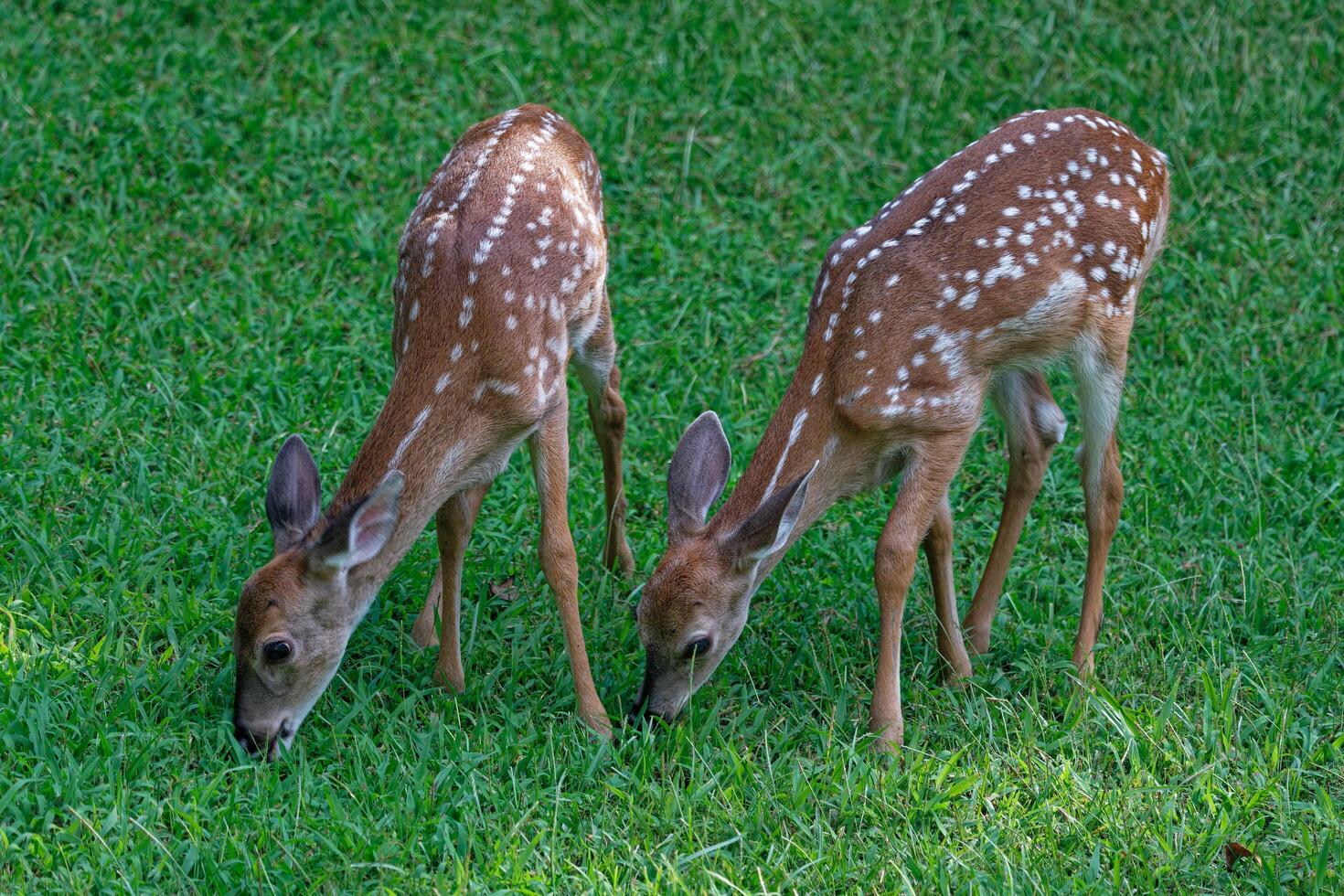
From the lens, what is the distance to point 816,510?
5449mm

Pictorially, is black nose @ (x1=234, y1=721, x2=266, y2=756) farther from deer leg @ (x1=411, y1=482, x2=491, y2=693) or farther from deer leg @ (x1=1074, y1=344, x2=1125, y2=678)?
deer leg @ (x1=1074, y1=344, x2=1125, y2=678)

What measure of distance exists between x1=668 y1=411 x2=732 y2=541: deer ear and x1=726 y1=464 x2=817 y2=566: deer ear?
0.73 ft

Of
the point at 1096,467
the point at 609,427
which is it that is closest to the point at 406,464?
the point at 609,427

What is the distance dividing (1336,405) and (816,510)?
3.19 metres

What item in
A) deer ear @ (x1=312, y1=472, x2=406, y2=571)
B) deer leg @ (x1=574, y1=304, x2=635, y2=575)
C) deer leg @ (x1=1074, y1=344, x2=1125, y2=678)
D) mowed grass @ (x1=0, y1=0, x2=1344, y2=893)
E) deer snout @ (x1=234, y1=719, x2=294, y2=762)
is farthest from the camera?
deer leg @ (x1=574, y1=304, x2=635, y2=575)

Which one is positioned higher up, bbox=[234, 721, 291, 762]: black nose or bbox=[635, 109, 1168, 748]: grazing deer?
bbox=[635, 109, 1168, 748]: grazing deer

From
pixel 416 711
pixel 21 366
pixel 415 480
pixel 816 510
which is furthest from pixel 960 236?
pixel 21 366

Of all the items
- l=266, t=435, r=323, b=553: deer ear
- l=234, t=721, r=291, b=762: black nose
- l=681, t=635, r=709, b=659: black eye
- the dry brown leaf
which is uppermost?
l=266, t=435, r=323, b=553: deer ear

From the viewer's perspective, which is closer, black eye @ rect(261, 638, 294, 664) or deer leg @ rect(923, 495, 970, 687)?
black eye @ rect(261, 638, 294, 664)

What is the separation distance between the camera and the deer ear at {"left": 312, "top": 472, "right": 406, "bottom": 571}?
15.8 ft

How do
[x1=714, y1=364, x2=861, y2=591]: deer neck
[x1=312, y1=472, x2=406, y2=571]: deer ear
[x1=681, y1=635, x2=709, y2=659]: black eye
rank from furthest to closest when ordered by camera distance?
[x1=714, y1=364, x2=861, y2=591]: deer neck
[x1=681, y1=635, x2=709, y2=659]: black eye
[x1=312, y1=472, x2=406, y2=571]: deer ear

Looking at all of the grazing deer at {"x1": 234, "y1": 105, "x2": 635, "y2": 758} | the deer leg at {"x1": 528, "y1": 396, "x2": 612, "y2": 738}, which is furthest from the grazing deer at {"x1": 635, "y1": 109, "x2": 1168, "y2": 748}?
the grazing deer at {"x1": 234, "y1": 105, "x2": 635, "y2": 758}

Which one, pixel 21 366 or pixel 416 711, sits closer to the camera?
pixel 416 711

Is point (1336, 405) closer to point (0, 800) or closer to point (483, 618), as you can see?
point (483, 618)
